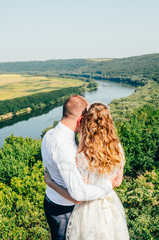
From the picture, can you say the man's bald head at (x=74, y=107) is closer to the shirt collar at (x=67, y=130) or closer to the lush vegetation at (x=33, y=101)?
the shirt collar at (x=67, y=130)

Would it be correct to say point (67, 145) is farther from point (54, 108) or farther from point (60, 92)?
point (60, 92)

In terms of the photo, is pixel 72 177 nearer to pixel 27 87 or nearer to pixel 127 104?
pixel 127 104

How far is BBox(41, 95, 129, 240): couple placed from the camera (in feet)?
5.68

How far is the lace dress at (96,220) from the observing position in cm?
190

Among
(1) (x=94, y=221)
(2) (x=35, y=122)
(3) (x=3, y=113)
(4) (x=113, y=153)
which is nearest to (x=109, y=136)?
(4) (x=113, y=153)

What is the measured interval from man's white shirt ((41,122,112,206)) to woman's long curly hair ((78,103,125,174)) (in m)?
0.13

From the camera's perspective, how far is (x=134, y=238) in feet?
16.1

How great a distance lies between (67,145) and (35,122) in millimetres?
43861

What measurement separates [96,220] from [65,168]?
66 centimetres

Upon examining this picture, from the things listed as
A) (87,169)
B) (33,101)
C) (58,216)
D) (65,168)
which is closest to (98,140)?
(87,169)

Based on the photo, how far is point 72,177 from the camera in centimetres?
168

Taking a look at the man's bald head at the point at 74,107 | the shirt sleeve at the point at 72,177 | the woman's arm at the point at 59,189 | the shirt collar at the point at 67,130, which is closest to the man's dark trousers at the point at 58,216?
→ the woman's arm at the point at 59,189

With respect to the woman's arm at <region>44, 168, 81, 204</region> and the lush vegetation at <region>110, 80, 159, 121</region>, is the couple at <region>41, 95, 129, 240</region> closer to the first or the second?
the woman's arm at <region>44, 168, 81, 204</region>

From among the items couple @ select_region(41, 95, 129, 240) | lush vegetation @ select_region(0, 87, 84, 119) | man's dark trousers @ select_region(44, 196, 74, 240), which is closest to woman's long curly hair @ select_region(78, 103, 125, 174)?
couple @ select_region(41, 95, 129, 240)
